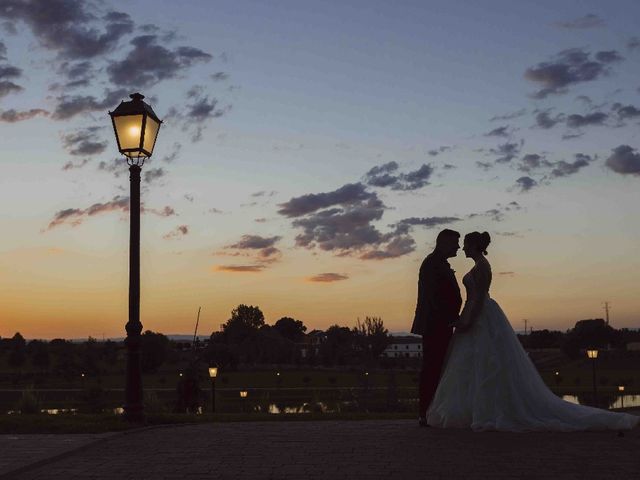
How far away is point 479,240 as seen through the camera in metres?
10.7

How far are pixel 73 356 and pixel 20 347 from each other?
51.1m

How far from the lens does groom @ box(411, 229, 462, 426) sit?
10.7m

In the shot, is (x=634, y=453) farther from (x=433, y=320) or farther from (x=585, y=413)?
(x=433, y=320)

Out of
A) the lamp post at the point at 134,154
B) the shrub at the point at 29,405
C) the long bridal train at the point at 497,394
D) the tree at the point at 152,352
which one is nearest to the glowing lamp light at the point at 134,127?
the lamp post at the point at 134,154

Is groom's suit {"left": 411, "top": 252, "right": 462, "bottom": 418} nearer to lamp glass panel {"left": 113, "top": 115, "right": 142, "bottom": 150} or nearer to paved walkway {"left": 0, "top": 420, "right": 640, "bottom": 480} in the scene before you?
paved walkway {"left": 0, "top": 420, "right": 640, "bottom": 480}

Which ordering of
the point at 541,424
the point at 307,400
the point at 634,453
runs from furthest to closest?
the point at 307,400, the point at 541,424, the point at 634,453

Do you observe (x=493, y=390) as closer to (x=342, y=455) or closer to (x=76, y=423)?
(x=342, y=455)

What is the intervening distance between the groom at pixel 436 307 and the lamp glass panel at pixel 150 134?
15.4 feet

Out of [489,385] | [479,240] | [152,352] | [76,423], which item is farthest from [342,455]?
[152,352]

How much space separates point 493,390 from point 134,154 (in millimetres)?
6402

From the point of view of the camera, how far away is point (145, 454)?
28.4 ft

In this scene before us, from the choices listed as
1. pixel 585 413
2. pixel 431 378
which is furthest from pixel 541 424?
pixel 431 378

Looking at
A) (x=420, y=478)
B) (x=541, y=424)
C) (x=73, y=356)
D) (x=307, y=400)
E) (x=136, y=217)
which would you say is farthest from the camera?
(x=73, y=356)

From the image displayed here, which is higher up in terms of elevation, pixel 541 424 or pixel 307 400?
pixel 541 424
